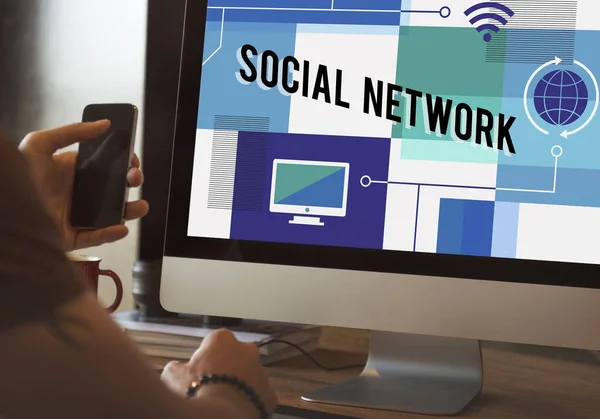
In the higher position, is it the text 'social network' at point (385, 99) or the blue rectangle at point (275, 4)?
the blue rectangle at point (275, 4)

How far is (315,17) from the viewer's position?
957 mm

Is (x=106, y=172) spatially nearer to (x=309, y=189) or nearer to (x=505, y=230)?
(x=309, y=189)

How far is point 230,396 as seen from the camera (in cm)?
61

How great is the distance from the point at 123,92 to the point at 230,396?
1.15 metres

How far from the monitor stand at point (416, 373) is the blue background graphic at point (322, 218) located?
6.3 inches

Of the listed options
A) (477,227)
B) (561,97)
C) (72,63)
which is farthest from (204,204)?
(72,63)

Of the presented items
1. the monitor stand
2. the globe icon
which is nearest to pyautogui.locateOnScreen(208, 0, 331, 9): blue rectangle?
the globe icon

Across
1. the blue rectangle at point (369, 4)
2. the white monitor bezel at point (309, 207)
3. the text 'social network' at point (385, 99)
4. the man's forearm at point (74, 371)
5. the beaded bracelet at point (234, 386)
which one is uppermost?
the blue rectangle at point (369, 4)

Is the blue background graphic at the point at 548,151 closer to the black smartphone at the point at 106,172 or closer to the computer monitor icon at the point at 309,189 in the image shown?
the computer monitor icon at the point at 309,189

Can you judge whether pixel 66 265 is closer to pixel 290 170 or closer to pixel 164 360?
pixel 290 170

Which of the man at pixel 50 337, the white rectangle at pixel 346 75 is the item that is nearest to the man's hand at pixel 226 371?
the man at pixel 50 337

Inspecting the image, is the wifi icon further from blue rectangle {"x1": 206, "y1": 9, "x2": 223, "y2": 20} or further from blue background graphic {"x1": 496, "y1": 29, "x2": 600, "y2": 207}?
blue rectangle {"x1": 206, "y1": 9, "x2": 223, "y2": 20}

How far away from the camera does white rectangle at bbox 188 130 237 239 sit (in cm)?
97

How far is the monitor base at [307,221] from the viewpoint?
0.93 metres
